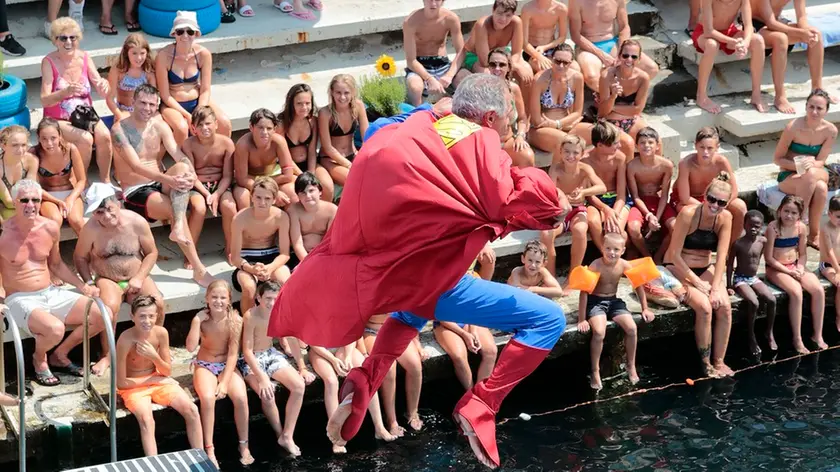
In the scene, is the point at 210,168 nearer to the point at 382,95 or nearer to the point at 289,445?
the point at 382,95

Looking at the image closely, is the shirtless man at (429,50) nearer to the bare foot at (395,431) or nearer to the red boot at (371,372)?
the bare foot at (395,431)

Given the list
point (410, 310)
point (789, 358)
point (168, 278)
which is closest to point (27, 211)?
point (168, 278)

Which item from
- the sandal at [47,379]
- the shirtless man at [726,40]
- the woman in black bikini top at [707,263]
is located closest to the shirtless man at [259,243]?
the sandal at [47,379]

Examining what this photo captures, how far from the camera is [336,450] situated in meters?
8.98

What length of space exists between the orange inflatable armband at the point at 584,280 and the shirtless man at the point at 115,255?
2737 millimetres

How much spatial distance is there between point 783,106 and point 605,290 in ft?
10.0

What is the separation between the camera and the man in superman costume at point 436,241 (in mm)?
5695

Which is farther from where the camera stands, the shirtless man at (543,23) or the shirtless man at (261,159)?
the shirtless man at (543,23)

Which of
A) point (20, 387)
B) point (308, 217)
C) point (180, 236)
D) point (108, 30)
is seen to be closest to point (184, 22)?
point (108, 30)

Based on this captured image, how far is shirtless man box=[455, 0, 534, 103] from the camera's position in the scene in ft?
35.2

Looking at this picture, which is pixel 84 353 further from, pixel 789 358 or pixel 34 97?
pixel 789 358

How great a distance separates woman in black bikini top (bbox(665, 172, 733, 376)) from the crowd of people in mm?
14

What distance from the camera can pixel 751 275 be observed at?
10.3 m

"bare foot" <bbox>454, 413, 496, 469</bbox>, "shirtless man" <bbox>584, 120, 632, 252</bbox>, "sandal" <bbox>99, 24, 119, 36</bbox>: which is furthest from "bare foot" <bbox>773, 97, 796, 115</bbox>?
"bare foot" <bbox>454, 413, 496, 469</bbox>
